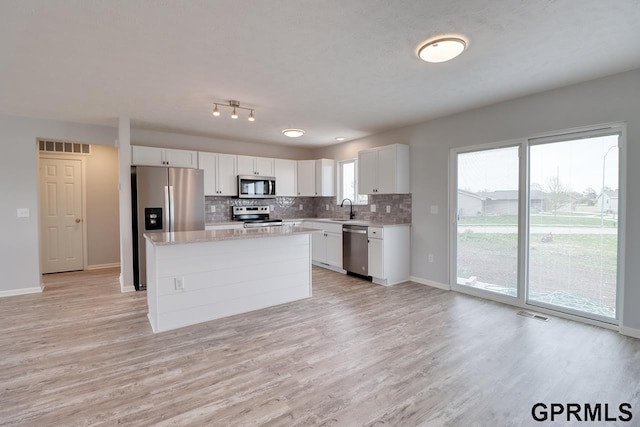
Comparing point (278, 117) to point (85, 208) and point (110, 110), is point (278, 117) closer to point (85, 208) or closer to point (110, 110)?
point (110, 110)

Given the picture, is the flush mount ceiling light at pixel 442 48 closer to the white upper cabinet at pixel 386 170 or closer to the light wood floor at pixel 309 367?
the white upper cabinet at pixel 386 170

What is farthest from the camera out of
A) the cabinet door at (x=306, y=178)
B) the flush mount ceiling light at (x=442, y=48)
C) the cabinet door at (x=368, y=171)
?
the cabinet door at (x=306, y=178)

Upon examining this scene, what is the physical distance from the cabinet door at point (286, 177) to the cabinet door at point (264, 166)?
11 centimetres

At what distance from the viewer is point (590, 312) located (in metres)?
3.18

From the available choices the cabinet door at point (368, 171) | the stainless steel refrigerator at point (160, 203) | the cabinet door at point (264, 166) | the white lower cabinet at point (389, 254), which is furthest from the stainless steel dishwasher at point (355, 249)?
the stainless steel refrigerator at point (160, 203)

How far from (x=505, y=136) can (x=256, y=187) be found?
4.19m

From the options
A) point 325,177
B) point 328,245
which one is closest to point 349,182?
point 325,177

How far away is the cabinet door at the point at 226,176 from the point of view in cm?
555

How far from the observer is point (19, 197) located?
14.0 ft

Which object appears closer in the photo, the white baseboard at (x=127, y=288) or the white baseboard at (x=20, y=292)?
the white baseboard at (x=20, y=292)

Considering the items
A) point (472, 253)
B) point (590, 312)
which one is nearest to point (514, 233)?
point (472, 253)

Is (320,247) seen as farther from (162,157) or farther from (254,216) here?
(162,157)

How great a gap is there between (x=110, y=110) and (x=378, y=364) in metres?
4.42

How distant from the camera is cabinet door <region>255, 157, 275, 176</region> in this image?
5992 millimetres
